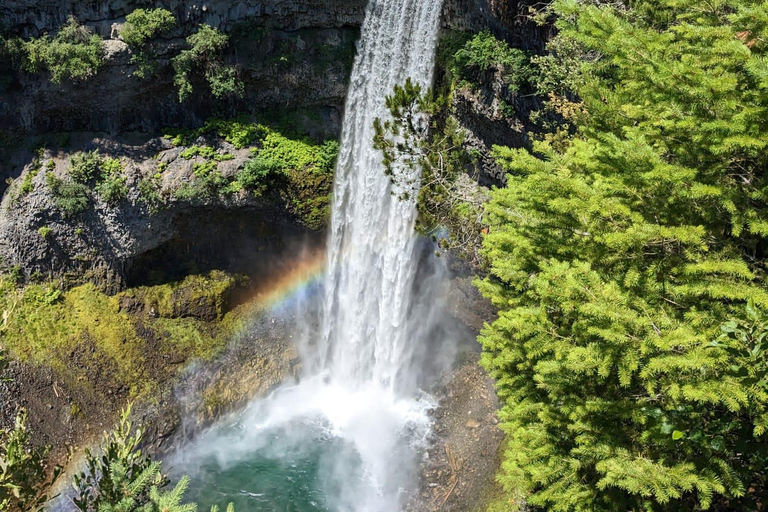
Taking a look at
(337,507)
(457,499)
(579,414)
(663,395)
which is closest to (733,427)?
(663,395)

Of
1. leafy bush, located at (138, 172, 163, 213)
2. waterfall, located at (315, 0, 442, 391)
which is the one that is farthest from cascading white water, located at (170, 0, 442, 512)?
leafy bush, located at (138, 172, 163, 213)

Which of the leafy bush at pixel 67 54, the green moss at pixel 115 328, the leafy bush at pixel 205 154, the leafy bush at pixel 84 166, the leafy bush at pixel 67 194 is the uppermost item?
the leafy bush at pixel 67 54

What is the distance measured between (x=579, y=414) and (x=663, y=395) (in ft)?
3.91

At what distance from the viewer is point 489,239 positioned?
8602 mm

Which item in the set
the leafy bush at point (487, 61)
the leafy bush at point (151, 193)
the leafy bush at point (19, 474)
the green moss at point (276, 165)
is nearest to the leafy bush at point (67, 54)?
the green moss at point (276, 165)

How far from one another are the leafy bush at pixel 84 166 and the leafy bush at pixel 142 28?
3.43 metres

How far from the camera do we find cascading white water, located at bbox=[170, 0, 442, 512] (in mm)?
16766

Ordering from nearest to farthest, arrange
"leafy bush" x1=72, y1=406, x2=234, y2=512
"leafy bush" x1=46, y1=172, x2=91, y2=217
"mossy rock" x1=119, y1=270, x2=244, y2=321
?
"leafy bush" x1=72, y1=406, x2=234, y2=512 → "leafy bush" x1=46, y1=172, x2=91, y2=217 → "mossy rock" x1=119, y1=270, x2=244, y2=321

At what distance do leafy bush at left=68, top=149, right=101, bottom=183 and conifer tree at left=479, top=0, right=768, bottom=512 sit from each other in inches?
661

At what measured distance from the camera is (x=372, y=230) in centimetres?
1912

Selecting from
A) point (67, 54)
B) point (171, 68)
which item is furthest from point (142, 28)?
point (67, 54)

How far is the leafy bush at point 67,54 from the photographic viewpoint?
59.2ft

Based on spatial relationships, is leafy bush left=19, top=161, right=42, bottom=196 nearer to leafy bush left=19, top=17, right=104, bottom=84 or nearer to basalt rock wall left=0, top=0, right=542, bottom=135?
basalt rock wall left=0, top=0, right=542, bottom=135

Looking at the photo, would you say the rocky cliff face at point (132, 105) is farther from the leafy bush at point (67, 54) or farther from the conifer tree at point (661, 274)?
the conifer tree at point (661, 274)
